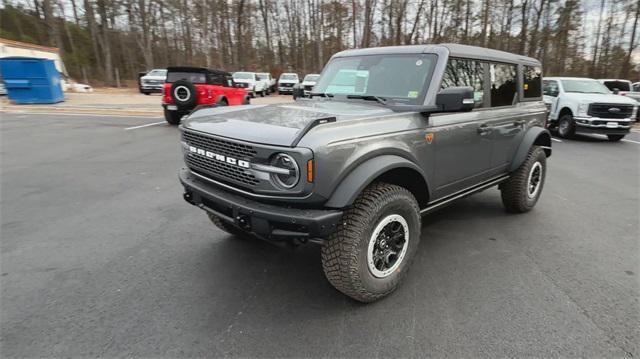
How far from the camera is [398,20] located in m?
33.6

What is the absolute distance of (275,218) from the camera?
2.44 metres

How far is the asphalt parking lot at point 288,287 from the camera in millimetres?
2445

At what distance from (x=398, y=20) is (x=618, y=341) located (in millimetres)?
34909

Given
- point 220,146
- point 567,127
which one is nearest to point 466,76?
point 220,146

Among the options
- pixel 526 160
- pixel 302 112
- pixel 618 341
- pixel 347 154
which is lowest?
pixel 618 341

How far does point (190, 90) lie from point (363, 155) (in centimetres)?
1013

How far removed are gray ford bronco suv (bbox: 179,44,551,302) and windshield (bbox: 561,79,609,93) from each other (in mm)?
10192

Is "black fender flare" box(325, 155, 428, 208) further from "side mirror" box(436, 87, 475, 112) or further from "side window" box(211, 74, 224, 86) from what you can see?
"side window" box(211, 74, 224, 86)

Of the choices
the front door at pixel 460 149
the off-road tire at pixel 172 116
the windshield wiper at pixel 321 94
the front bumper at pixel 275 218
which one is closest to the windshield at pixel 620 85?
the front door at pixel 460 149

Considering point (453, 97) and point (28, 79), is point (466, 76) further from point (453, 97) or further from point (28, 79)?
point (28, 79)

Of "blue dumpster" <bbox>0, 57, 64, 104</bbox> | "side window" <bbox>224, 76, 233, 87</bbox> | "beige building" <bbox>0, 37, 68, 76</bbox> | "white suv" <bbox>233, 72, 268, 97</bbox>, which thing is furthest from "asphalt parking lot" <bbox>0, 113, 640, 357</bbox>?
"white suv" <bbox>233, 72, 268, 97</bbox>

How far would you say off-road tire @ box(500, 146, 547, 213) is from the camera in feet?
14.9

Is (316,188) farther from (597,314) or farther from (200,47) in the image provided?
(200,47)

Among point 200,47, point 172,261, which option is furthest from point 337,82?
Result: point 200,47
